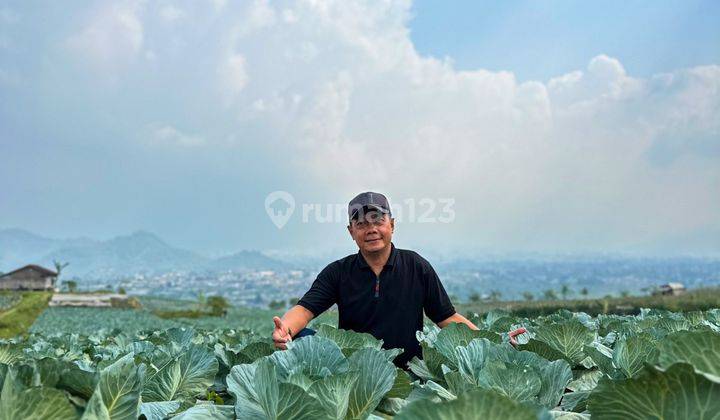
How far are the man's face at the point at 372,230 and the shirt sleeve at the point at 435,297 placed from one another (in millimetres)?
435

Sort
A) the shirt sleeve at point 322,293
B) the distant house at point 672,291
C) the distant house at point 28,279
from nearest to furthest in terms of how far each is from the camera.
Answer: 1. the shirt sleeve at point 322,293
2. the distant house at point 672,291
3. the distant house at point 28,279

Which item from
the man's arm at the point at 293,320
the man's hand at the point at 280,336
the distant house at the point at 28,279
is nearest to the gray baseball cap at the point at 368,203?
the man's arm at the point at 293,320

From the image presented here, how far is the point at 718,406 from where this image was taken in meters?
1.25

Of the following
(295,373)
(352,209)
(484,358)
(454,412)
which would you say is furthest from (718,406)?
(352,209)

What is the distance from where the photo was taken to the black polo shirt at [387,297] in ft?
12.7

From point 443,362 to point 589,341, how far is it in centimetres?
96

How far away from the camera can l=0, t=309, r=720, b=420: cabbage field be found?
1279 mm

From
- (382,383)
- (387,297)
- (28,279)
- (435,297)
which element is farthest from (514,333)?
(28,279)

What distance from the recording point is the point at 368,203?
3.71 metres

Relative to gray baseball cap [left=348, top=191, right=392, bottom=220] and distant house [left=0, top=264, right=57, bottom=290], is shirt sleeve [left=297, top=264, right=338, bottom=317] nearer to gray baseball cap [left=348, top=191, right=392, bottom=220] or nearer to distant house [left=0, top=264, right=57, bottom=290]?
gray baseball cap [left=348, top=191, right=392, bottom=220]

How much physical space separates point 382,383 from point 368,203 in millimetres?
2027

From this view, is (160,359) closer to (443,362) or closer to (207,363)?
(207,363)

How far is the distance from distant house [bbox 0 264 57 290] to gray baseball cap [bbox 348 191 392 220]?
8095 cm

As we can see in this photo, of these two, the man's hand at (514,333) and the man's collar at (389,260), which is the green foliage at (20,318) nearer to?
the man's collar at (389,260)
